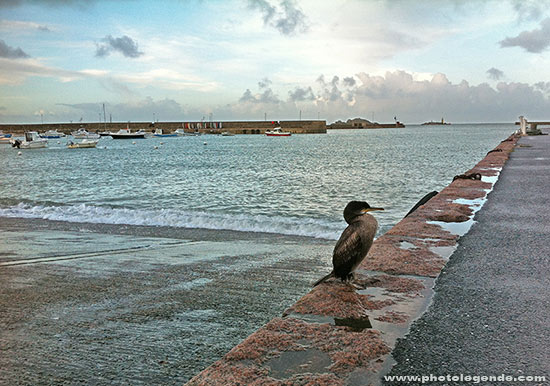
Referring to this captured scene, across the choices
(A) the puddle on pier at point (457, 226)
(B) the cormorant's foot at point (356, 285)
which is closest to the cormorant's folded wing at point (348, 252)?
(B) the cormorant's foot at point (356, 285)

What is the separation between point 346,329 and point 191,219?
34.4 feet

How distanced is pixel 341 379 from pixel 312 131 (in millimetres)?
170645

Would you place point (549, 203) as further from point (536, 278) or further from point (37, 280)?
point (37, 280)

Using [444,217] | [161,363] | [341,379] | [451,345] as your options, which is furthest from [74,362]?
[444,217]

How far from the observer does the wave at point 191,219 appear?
37.0 ft

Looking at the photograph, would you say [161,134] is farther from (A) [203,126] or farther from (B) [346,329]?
(B) [346,329]

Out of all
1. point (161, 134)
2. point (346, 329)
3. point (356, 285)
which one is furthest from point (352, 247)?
point (161, 134)

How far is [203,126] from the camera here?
18288 cm

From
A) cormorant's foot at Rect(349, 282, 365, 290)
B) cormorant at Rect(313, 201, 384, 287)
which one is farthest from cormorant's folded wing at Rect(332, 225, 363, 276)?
cormorant's foot at Rect(349, 282, 365, 290)

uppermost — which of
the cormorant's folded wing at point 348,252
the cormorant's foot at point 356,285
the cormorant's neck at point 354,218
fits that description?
the cormorant's neck at point 354,218

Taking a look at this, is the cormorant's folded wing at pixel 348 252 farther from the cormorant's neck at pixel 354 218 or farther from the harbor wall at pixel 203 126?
the harbor wall at pixel 203 126

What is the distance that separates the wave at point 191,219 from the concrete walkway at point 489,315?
18.3 ft

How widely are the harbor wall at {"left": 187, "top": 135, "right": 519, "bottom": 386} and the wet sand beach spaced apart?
3.70 feet

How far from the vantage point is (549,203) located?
7.57 m
